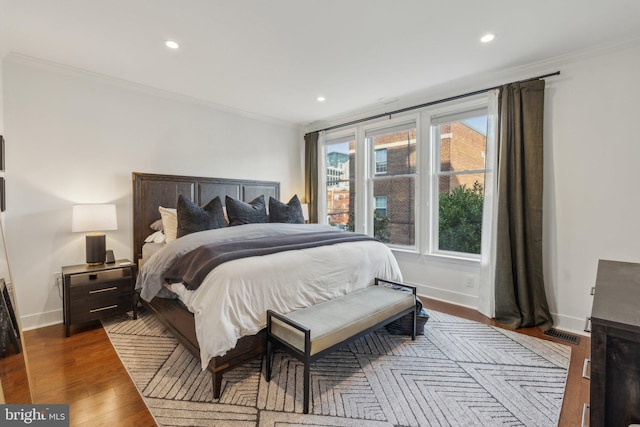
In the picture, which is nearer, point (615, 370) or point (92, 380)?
point (615, 370)

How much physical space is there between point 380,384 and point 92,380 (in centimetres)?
199

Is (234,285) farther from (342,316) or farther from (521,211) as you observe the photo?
(521,211)

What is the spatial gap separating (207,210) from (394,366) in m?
2.43

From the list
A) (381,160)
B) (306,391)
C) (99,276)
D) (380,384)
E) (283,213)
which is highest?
(381,160)

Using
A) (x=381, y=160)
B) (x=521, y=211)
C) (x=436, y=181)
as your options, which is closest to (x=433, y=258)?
(x=436, y=181)

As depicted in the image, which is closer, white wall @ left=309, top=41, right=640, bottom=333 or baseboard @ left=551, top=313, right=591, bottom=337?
white wall @ left=309, top=41, right=640, bottom=333

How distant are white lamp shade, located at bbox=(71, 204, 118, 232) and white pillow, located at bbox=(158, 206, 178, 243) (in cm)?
46

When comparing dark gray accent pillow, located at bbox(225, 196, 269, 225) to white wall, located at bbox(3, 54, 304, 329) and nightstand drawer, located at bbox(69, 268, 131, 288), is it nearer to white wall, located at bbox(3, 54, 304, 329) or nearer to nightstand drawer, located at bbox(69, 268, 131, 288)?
white wall, located at bbox(3, 54, 304, 329)

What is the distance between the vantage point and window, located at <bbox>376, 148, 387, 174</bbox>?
4.29 m

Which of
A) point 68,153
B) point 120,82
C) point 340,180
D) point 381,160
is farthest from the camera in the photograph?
point 340,180

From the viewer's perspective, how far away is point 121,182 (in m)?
3.30

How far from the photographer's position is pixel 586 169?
2.67 metres

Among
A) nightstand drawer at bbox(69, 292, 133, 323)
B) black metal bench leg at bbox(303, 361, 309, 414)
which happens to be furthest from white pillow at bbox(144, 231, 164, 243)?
black metal bench leg at bbox(303, 361, 309, 414)

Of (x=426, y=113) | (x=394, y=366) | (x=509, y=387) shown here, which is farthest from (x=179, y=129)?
(x=509, y=387)
